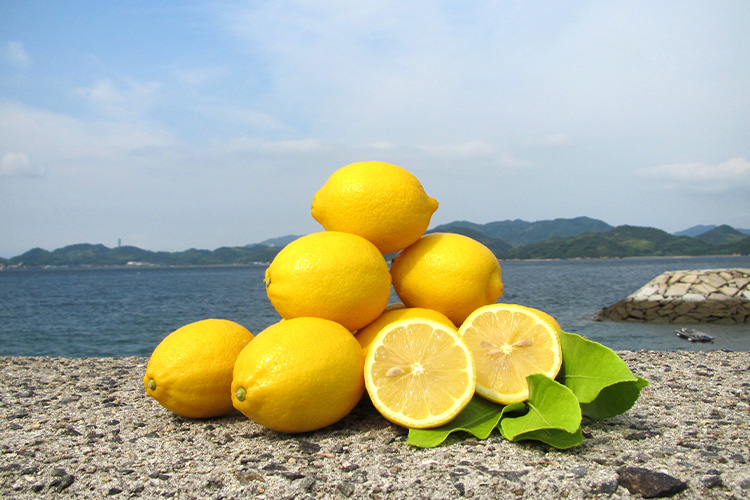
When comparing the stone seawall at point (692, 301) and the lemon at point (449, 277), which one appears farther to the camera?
the stone seawall at point (692, 301)

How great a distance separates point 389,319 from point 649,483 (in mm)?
1936

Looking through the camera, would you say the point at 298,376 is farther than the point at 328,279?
No

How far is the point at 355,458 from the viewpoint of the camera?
297cm

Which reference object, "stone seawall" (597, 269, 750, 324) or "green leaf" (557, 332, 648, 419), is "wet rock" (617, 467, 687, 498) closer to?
"green leaf" (557, 332, 648, 419)

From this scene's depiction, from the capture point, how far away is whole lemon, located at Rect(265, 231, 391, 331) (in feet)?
11.1

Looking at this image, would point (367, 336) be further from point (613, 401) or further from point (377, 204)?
point (613, 401)

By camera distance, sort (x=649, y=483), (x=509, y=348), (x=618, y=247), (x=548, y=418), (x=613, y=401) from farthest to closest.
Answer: (x=618, y=247)
(x=509, y=348)
(x=613, y=401)
(x=548, y=418)
(x=649, y=483)

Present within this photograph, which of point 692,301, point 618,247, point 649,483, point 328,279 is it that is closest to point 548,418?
point 649,483

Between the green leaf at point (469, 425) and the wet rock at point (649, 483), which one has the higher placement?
the green leaf at point (469, 425)

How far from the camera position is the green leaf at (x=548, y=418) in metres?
2.82

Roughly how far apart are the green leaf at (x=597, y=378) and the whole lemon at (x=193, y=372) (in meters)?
2.45

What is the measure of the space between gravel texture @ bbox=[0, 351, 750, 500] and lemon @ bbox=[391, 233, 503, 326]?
3.29 ft

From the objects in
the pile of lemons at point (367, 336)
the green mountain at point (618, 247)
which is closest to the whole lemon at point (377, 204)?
the pile of lemons at point (367, 336)

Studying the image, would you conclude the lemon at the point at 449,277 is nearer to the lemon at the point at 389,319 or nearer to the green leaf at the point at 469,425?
the lemon at the point at 389,319
